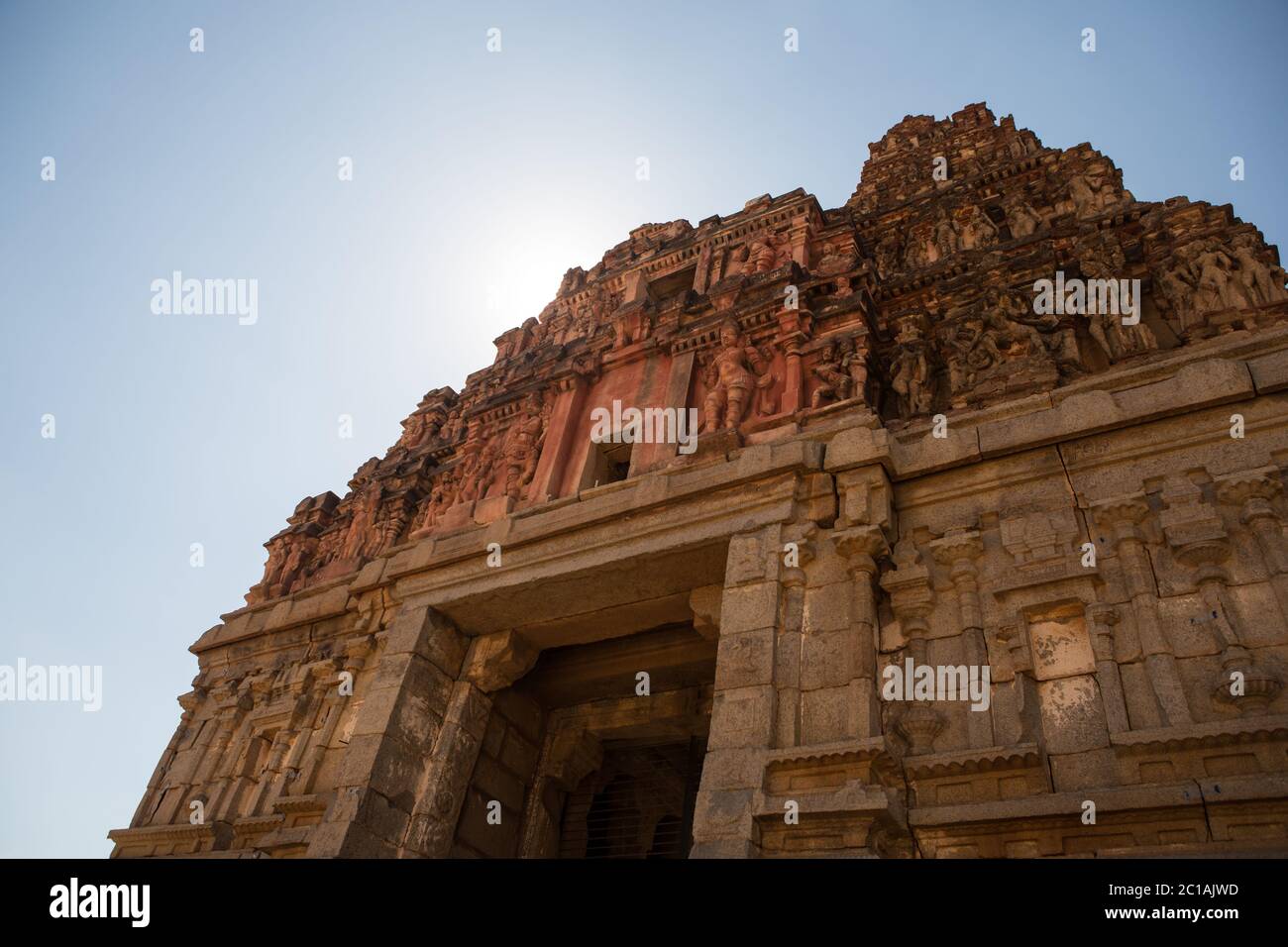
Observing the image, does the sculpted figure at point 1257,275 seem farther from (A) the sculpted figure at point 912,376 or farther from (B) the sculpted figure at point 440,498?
(B) the sculpted figure at point 440,498

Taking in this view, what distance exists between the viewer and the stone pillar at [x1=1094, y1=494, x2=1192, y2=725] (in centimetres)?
602

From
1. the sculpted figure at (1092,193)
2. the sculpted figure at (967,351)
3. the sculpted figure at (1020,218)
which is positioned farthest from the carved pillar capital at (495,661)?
the sculpted figure at (1092,193)

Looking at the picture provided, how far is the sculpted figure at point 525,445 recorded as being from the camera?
11820 mm

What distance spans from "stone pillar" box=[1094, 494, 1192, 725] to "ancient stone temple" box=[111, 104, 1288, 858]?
3 cm

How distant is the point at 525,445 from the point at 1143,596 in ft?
26.4

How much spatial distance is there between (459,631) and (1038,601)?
6963 millimetres

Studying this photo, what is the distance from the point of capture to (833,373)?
994cm

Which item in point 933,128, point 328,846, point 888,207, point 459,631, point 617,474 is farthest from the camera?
point 933,128

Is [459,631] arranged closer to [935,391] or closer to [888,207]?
[935,391]

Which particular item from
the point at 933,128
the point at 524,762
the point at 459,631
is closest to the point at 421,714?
the point at 459,631

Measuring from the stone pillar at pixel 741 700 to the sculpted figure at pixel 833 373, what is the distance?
2.15 metres

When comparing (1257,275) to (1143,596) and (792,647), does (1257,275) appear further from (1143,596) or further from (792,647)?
(792,647)

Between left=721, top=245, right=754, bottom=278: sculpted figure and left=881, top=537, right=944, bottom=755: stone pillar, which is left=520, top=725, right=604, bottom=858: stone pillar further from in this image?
left=721, top=245, right=754, bottom=278: sculpted figure
